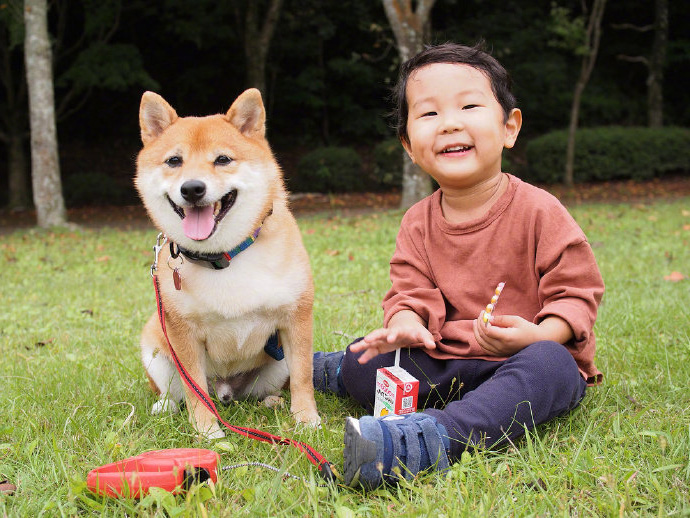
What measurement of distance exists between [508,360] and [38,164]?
394 inches

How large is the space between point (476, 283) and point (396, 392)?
578 mm

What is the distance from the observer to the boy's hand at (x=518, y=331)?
2.21 meters

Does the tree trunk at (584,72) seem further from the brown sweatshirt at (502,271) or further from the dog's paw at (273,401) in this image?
the dog's paw at (273,401)

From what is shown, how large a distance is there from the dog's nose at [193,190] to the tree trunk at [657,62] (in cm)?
1919

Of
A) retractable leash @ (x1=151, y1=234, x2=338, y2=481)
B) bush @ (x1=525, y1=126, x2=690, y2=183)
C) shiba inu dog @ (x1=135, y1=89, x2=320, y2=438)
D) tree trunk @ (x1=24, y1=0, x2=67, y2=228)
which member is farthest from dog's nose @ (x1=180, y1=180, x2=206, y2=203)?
bush @ (x1=525, y1=126, x2=690, y2=183)

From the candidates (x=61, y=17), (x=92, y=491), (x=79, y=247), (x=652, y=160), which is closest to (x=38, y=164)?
(x=79, y=247)

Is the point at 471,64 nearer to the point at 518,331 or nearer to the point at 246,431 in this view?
the point at 518,331

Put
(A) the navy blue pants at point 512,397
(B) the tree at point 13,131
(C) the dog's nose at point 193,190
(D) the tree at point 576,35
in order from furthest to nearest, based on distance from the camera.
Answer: (B) the tree at point 13,131 < (D) the tree at point 576,35 < (C) the dog's nose at point 193,190 < (A) the navy blue pants at point 512,397

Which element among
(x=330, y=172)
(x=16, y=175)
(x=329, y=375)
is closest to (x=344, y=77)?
(x=330, y=172)

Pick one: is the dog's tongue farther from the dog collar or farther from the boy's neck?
the boy's neck

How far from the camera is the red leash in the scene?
6.31ft

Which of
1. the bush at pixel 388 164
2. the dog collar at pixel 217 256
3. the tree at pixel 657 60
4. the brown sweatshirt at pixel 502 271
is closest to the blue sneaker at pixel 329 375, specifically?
the brown sweatshirt at pixel 502 271

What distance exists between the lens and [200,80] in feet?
65.6

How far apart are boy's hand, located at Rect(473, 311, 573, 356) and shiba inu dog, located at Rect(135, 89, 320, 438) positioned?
762 mm
